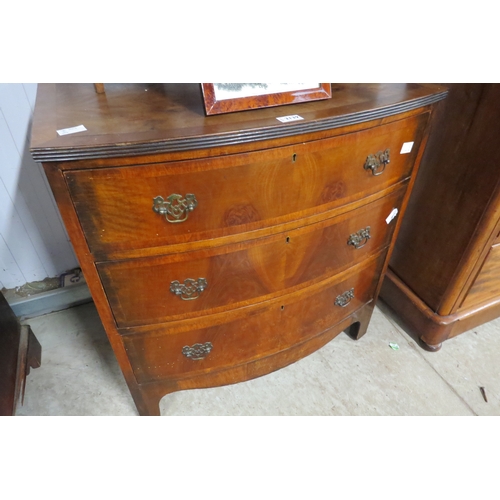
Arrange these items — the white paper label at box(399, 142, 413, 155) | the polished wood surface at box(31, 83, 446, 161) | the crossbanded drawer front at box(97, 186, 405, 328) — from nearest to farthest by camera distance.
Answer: the polished wood surface at box(31, 83, 446, 161), the crossbanded drawer front at box(97, 186, 405, 328), the white paper label at box(399, 142, 413, 155)

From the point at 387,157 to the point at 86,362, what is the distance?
4.48 feet

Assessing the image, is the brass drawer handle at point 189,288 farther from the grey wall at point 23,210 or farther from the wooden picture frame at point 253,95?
the grey wall at point 23,210


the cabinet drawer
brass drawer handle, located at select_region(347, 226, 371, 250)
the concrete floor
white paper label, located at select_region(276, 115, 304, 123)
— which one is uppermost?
white paper label, located at select_region(276, 115, 304, 123)

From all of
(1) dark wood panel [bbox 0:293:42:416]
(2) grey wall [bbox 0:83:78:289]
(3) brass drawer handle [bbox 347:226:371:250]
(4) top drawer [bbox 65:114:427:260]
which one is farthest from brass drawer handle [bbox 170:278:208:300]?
(2) grey wall [bbox 0:83:78:289]

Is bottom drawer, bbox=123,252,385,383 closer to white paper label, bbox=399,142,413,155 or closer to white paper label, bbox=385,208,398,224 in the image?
white paper label, bbox=385,208,398,224

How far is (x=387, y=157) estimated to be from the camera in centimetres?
101

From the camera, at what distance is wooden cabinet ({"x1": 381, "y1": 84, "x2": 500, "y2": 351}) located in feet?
3.92

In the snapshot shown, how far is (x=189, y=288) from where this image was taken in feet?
3.15

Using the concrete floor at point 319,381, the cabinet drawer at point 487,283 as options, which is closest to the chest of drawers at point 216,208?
the concrete floor at point 319,381

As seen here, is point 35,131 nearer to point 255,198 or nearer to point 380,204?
point 255,198

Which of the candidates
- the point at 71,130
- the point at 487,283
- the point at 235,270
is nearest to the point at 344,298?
the point at 235,270

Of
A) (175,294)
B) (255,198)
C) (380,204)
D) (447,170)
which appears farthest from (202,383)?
(447,170)

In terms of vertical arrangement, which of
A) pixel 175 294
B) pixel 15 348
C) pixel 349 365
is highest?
pixel 175 294

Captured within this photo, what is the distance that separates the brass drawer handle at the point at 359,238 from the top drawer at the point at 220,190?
0.53ft
